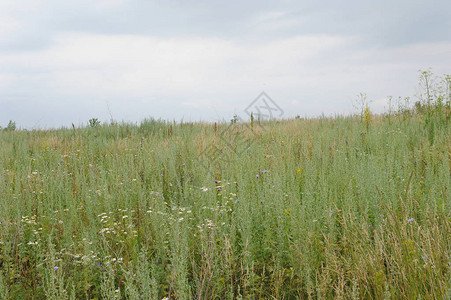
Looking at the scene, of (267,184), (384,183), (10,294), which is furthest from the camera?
(384,183)

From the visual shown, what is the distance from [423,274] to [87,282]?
2.42m

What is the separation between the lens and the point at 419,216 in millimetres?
3205

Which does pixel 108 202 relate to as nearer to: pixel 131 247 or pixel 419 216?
pixel 131 247

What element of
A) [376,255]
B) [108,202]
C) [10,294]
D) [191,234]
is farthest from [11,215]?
[376,255]

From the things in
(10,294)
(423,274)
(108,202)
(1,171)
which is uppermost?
(1,171)

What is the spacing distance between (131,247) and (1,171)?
10.2 ft

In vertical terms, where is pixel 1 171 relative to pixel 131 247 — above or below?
above

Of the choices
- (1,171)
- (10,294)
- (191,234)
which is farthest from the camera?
(1,171)

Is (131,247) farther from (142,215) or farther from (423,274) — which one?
(423,274)

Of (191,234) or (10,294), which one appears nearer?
(10,294)

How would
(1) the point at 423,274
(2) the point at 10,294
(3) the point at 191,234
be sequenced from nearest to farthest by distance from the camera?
(1) the point at 423,274 < (2) the point at 10,294 < (3) the point at 191,234

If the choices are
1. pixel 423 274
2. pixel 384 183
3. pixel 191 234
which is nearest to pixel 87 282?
pixel 191 234

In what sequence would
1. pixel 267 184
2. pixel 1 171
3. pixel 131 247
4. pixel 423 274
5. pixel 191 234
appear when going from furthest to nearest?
pixel 1 171
pixel 267 184
pixel 191 234
pixel 131 247
pixel 423 274

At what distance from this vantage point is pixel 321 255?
2.62 metres
